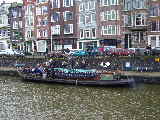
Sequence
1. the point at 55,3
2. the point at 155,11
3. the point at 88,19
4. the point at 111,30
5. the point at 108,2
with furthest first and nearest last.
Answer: the point at 55,3, the point at 88,19, the point at 108,2, the point at 111,30, the point at 155,11

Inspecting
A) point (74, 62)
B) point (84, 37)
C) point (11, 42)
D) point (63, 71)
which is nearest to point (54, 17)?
point (84, 37)

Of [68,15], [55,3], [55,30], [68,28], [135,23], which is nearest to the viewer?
[135,23]

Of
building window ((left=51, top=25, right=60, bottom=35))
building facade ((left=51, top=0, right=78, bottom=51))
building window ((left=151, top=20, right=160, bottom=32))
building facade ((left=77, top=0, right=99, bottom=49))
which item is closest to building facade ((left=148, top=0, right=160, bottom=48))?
building window ((left=151, top=20, right=160, bottom=32))

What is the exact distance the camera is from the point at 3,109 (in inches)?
1665

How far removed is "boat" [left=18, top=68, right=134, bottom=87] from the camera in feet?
183

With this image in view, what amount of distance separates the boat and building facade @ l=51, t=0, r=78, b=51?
35.7m

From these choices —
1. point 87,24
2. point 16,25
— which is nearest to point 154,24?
point 87,24

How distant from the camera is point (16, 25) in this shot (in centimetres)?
12019

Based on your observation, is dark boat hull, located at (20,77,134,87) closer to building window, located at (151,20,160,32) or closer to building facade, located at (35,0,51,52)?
building window, located at (151,20,160,32)

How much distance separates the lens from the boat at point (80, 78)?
55.8m

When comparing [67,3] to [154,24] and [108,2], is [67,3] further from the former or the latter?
[154,24]

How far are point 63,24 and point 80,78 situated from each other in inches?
1728

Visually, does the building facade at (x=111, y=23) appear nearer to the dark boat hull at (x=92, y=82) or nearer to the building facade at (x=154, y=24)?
the building facade at (x=154, y=24)

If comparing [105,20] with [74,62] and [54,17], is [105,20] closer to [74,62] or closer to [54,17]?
[54,17]
